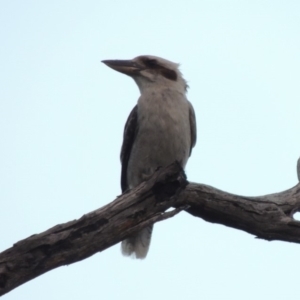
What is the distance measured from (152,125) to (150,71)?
0.88 metres

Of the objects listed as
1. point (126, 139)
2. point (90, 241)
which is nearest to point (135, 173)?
point (126, 139)

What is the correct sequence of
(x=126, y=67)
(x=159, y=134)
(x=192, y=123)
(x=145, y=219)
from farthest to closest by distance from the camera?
(x=126, y=67), (x=192, y=123), (x=159, y=134), (x=145, y=219)

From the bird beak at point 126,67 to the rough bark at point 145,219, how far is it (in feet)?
6.49

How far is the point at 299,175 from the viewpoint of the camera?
7242 mm

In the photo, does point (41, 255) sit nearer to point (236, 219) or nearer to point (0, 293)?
point (0, 293)

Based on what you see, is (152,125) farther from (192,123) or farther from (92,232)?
(92,232)

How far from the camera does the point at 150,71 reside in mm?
7699

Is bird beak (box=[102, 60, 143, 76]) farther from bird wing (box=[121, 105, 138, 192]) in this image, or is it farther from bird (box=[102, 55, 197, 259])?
bird wing (box=[121, 105, 138, 192])

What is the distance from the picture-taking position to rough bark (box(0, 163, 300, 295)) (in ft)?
15.9

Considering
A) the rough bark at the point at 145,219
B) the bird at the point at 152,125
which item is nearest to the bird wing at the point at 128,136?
the bird at the point at 152,125

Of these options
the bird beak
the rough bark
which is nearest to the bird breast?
the bird beak

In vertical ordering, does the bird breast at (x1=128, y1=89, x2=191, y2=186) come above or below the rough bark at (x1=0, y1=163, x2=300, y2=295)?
above

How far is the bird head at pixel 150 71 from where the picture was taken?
762cm

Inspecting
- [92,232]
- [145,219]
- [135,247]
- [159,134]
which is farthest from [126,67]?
[92,232]
